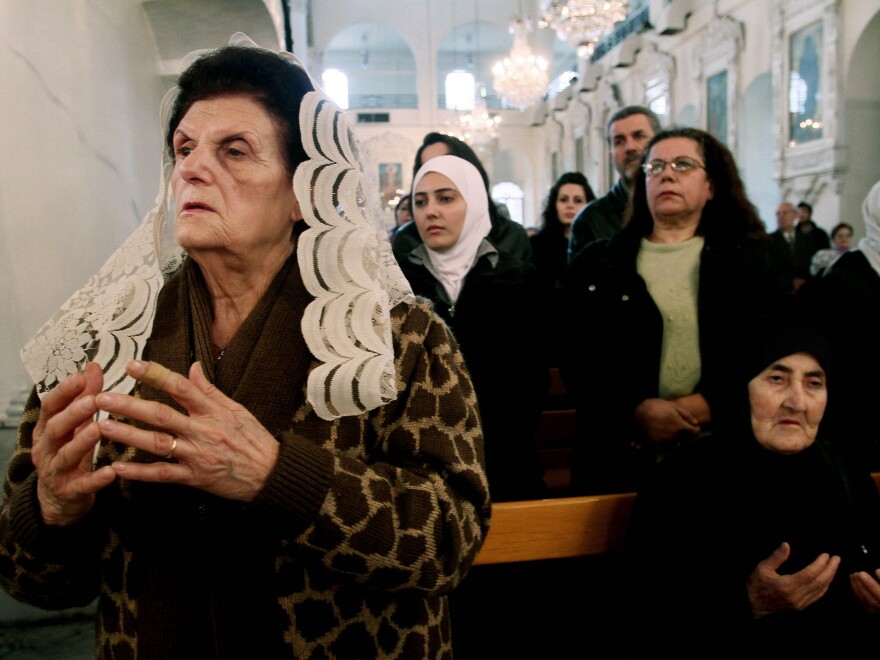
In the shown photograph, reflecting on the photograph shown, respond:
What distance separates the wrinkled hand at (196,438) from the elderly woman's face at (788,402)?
5.12 feet

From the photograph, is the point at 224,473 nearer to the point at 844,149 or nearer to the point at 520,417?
the point at 520,417

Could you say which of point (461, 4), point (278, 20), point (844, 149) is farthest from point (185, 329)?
point (461, 4)

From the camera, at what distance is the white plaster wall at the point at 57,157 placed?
2.21 m

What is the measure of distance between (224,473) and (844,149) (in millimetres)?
10462

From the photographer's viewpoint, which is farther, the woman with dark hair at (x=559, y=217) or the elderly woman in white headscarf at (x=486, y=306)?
the woman with dark hair at (x=559, y=217)

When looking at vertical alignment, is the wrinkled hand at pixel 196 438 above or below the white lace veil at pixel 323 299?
below

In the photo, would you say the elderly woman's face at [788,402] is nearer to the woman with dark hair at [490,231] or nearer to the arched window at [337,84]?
the woman with dark hair at [490,231]

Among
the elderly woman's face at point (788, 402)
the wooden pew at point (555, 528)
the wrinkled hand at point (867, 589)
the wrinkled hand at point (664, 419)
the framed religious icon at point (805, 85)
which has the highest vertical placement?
the framed religious icon at point (805, 85)

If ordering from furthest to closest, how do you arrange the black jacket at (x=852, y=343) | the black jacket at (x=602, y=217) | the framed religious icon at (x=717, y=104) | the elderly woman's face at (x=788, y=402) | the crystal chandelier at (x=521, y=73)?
the crystal chandelier at (x=521, y=73) → the framed religious icon at (x=717, y=104) → the black jacket at (x=602, y=217) → the black jacket at (x=852, y=343) → the elderly woman's face at (x=788, y=402)

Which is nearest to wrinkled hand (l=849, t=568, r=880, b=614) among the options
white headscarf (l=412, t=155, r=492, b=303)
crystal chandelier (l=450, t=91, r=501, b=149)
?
white headscarf (l=412, t=155, r=492, b=303)

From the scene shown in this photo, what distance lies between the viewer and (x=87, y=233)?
102 inches

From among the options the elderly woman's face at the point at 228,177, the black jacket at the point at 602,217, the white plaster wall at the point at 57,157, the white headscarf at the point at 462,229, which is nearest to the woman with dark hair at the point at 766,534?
the white headscarf at the point at 462,229

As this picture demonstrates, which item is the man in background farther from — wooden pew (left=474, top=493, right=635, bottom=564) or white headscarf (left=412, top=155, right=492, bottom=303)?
wooden pew (left=474, top=493, right=635, bottom=564)

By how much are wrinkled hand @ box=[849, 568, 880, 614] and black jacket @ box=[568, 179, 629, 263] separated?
217 cm
